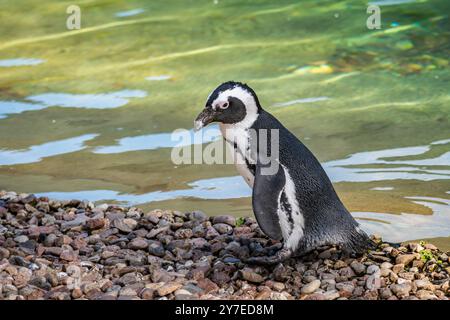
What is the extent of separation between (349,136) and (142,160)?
1575mm

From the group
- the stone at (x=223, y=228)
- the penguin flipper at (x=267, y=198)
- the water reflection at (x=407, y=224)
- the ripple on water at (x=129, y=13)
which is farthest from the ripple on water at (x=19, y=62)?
the penguin flipper at (x=267, y=198)

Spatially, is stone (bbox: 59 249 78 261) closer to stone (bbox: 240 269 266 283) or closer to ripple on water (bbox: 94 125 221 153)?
stone (bbox: 240 269 266 283)

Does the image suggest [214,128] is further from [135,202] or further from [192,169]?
[135,202]

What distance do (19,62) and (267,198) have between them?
5.79 meters

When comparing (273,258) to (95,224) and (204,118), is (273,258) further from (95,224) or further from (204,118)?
(95,224)

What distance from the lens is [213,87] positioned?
835 centimetres

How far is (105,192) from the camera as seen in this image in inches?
228

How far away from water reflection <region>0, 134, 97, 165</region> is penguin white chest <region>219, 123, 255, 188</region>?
2.60 metres

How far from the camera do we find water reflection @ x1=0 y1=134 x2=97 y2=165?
6.48 m

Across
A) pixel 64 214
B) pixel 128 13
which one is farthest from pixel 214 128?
pixel 128 13

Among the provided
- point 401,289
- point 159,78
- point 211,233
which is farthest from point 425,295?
point 159,78

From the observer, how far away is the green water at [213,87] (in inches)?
229

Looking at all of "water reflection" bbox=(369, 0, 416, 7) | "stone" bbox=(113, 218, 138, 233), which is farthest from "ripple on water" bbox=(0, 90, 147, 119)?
"water reflection" bbox=(369, 0, 416, 7)

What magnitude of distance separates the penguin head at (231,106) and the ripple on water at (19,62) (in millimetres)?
5401
